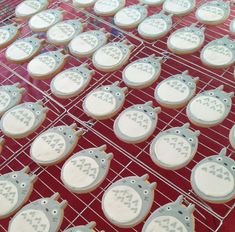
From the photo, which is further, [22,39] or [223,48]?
[22,39]

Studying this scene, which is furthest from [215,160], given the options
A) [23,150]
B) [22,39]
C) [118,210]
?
[22,39]

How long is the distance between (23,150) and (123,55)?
404 mm

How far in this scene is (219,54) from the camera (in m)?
1.00

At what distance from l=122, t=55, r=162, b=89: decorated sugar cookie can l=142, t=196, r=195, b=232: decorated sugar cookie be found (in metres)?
0.37

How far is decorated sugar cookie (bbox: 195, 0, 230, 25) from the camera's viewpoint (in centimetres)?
108

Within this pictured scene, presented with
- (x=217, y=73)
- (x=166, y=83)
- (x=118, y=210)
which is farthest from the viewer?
(x=217, y=73)

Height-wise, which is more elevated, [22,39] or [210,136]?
[22,39]

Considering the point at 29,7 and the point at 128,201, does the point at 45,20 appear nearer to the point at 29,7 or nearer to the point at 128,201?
the point at 29,7

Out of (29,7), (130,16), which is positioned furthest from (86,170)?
(29,7)

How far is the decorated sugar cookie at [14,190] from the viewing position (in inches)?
31.3

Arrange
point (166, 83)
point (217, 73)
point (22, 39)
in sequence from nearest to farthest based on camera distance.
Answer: point (166, 83), point (217, 73), point (22, 39)

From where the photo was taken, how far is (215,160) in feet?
2.57

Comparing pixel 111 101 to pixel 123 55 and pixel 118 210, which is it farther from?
pixel 118 210

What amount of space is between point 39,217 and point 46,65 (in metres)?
0.49
